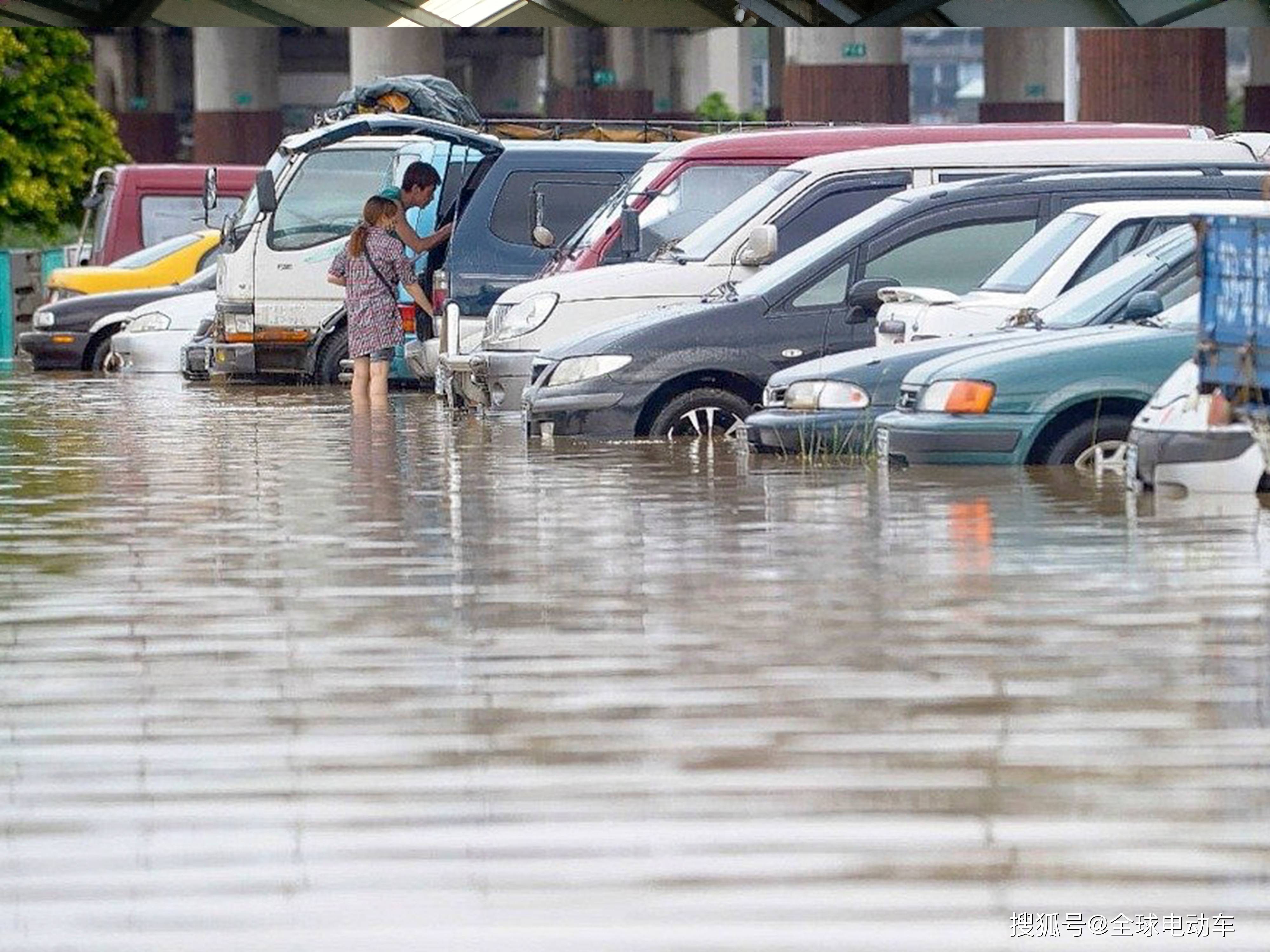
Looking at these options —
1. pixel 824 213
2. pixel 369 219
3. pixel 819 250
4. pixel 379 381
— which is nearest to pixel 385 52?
pixel 379 381

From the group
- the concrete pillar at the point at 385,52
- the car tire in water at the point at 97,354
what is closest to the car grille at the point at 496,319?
the car tire in water at the point at 97,354

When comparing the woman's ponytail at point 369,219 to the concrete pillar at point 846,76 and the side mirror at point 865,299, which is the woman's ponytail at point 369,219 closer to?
the side mirror at point 865,299

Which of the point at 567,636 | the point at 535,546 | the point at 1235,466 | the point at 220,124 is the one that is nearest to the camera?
the point at 567,636

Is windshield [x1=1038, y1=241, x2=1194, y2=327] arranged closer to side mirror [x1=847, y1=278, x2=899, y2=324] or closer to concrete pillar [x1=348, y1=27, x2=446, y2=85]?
side mirror [x1=847, y1=278, x2=899, y2=324]

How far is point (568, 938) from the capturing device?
5754 mm

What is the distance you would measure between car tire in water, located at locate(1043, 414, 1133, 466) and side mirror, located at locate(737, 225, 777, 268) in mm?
3712

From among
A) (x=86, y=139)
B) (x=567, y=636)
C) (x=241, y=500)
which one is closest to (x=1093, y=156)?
(x=241, y=500)

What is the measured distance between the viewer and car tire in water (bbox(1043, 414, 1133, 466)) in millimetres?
14336

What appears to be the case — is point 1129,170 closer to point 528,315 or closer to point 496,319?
point 528,315

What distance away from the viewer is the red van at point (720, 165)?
20.7m

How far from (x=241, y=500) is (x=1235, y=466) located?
4406 mm

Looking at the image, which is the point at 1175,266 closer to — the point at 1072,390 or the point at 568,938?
the point at 1072,390

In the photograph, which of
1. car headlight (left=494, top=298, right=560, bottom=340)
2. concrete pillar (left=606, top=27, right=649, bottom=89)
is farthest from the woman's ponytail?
concrete pillar (left=606, top=27, right=649, bottom=89)

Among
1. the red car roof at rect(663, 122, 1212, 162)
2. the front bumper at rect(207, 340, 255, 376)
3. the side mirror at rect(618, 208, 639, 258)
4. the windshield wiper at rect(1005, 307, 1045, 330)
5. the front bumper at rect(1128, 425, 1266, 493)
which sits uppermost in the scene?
the red car roof at rect(663, 122, 1212, 162)
